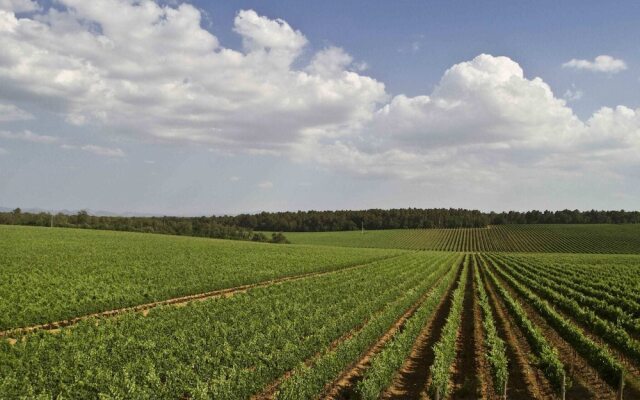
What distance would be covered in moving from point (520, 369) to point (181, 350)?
12.4 m

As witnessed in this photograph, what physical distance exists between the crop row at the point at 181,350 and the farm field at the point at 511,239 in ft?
331

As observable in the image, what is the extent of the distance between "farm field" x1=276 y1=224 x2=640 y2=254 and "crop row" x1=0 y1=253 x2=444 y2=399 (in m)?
101

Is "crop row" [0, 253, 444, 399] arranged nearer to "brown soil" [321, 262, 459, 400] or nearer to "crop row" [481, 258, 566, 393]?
"brown soil" [321, 262, 459, 400]

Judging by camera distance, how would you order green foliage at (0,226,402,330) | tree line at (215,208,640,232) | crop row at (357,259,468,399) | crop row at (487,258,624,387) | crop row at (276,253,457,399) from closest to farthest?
crop row at (276,253,457,399), crop row at (357,259,468,399), crop row at (487,258,624,387), green foliage at (0,226,402,330), tree line at (215,208,640,232)

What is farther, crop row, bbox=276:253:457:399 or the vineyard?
the vineyard

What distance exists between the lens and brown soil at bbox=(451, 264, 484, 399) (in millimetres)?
13883

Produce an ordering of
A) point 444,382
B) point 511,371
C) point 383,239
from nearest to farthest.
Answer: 1. point 444,382
2. point 511,371
3. point 383,239

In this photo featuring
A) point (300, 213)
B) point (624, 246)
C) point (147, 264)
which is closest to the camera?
point (147, 264)

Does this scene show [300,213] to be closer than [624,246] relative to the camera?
No

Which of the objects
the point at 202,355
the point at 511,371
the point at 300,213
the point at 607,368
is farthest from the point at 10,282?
the point at 300,213

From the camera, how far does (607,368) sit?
1532 centimetres

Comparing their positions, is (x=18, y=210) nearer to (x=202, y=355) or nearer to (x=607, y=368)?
(x=202, y=355)

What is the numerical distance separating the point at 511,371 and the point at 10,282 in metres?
28.5

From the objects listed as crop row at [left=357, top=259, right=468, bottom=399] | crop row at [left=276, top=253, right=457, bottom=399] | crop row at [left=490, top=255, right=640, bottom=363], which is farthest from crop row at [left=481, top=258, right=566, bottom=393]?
crop row at [left=276, top=253, right=457, bottom=399]
